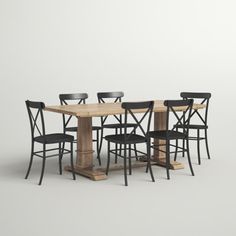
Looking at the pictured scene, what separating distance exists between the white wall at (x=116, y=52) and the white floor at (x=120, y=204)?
118 inches

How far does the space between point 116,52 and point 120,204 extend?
5726mm

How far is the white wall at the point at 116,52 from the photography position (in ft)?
30.4

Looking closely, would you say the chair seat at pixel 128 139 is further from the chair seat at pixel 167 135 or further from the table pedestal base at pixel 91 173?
the table pedestal base at pixel 91 173

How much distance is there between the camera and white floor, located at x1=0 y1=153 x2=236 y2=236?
400 cm

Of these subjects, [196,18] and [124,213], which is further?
[196,18]

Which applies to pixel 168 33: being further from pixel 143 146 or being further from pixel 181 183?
pixel 181 183

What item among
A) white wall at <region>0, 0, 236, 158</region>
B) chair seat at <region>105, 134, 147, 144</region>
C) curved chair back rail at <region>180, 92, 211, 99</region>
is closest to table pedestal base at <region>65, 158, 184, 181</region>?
chair seat at <region>105, 134, 147, 144</region>

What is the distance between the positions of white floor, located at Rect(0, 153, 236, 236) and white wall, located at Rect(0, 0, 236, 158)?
2.99 meters
